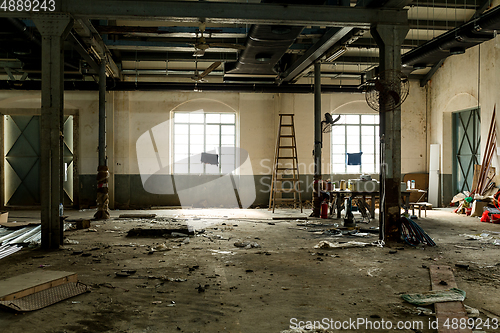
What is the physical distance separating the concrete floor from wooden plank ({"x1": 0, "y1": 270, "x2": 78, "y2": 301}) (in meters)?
0.25

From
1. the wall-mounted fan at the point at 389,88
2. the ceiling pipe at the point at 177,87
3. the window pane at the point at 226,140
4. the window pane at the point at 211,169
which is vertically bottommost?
the window pane at the point at 211,169

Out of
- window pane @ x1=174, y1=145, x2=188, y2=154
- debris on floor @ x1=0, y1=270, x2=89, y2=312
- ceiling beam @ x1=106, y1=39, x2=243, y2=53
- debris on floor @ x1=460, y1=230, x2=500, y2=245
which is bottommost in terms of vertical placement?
debris on floor @ x1=460, y1=230, x2=500, y2=245

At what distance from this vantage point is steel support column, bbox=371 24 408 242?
5.88 metres

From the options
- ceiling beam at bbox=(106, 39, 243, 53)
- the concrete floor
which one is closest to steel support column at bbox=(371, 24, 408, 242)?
the concrete floor

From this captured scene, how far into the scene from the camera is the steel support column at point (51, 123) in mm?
5477

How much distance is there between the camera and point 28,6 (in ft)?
17.6

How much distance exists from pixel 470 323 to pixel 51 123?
5576mm

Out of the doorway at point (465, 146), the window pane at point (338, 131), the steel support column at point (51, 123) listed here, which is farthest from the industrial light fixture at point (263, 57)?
the doorway at point (465, 146)

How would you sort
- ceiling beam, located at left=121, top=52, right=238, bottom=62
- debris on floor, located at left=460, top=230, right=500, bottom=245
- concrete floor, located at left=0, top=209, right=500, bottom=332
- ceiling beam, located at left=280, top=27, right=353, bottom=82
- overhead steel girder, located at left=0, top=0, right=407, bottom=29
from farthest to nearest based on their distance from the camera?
1. ceiling beam, located at left=121, top=52, right=238, bottom=62
2. ceiling beam, located at left=280, top=27, right=353, bottom=82
3. debris on floor, located at left=460, top=230, right=500, bottom=245
4. overhead steel girder, located at left=0, top=0, right=407, bottom=29
5. concrete floor, located at left=0, top=209, right=500, bottom=332

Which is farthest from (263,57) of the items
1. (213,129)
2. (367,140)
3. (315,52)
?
(367,140)

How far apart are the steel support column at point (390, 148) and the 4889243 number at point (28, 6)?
4.90m

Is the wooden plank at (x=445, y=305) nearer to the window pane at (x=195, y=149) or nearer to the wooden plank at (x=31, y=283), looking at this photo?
the wooden plank at (x=31, y=283)

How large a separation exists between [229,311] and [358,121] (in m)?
10.5

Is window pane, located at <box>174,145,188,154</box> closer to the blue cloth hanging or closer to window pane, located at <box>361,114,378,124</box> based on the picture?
the blue cloth hanging
